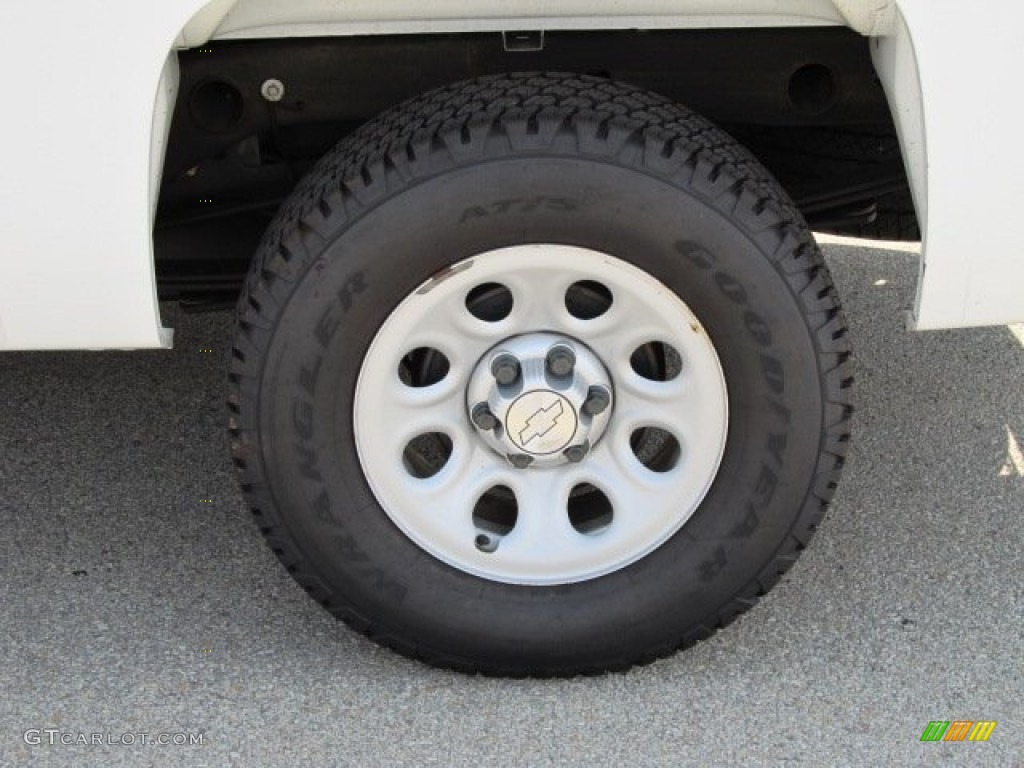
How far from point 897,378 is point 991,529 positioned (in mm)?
775

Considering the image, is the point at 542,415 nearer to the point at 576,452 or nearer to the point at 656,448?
the point at 576,452

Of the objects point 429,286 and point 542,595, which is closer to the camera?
point 429,286

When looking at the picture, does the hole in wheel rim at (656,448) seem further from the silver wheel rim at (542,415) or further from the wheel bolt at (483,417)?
the wheel bolt at (483,417)

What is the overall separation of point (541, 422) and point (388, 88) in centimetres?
79

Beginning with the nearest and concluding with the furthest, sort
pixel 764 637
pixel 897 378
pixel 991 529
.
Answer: pixel 764 637
pixel 991 529
pixel 897 378

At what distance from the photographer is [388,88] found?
300 cm

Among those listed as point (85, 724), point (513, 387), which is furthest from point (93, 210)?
point (85, 724)

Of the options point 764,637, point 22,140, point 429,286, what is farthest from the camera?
→ point 764,637

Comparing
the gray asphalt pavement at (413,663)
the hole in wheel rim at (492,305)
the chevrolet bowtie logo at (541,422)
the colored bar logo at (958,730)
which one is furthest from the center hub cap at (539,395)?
the colored bar logo at (958,730)

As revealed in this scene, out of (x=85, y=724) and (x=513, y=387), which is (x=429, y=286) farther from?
(x=85, y=724)

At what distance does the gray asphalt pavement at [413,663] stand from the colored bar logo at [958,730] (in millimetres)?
23

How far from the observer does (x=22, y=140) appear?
7.92 ft

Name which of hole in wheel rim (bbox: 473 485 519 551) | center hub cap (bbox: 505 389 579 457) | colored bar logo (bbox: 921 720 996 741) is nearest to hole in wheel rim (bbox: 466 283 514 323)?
center hub cap (bbox: 505 389 579 457)

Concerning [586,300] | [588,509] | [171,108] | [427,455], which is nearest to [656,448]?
[427,455]
